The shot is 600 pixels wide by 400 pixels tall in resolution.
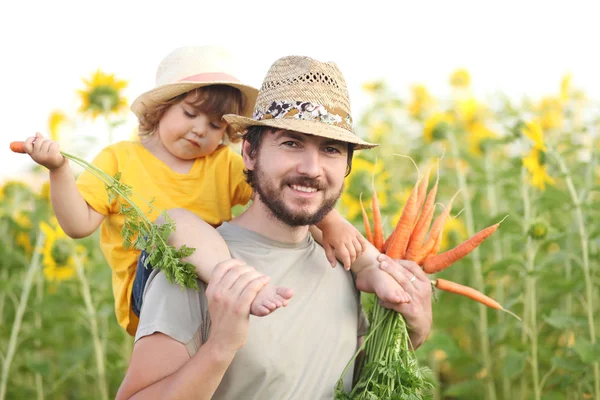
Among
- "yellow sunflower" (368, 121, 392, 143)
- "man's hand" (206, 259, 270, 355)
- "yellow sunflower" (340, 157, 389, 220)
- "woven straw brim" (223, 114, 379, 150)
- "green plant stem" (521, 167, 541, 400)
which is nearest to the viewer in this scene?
"man's hand" (206, 259, 270, 355)

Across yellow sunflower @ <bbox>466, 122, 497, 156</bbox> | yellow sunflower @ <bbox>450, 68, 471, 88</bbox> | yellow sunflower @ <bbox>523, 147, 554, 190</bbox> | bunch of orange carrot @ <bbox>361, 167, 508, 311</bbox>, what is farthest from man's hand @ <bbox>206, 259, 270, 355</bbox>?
yellow sunflower @ <bbox>450, 68, 471, 88</bbox>

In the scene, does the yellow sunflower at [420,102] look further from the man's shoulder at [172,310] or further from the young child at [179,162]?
the man's shoulder at [172,310]

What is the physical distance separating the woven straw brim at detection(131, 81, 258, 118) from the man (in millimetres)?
277

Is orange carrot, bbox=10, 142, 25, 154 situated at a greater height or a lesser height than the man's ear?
lesser

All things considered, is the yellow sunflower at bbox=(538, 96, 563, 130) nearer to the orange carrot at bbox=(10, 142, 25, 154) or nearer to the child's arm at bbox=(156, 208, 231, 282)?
the child's arm at bbox=(156, 208, 231, 282)

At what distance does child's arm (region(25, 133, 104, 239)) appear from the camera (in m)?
1.61

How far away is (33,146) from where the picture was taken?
63.1 inches

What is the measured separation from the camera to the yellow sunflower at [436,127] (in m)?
4.27

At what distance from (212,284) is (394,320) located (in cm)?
59

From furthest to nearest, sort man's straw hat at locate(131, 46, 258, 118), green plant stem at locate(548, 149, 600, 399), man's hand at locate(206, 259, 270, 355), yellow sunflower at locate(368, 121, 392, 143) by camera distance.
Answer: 1. yellow sunflower at locate(368, 121, 392, 143)
2. green plant stem at locate(548, 149, 600, 399)
3. man's straw hat at locate(131, 46, 258, 118)
4. man's hand at locate(206, 259, 270, 355)

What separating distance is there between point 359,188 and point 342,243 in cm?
196

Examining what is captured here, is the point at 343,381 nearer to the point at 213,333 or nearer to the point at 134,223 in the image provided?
the point at 213,333

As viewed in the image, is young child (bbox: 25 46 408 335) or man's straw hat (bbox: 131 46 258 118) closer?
young child (bbox: 25 46 408 335)

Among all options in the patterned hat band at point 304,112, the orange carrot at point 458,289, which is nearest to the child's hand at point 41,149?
the patterned hat band at point 304,112
